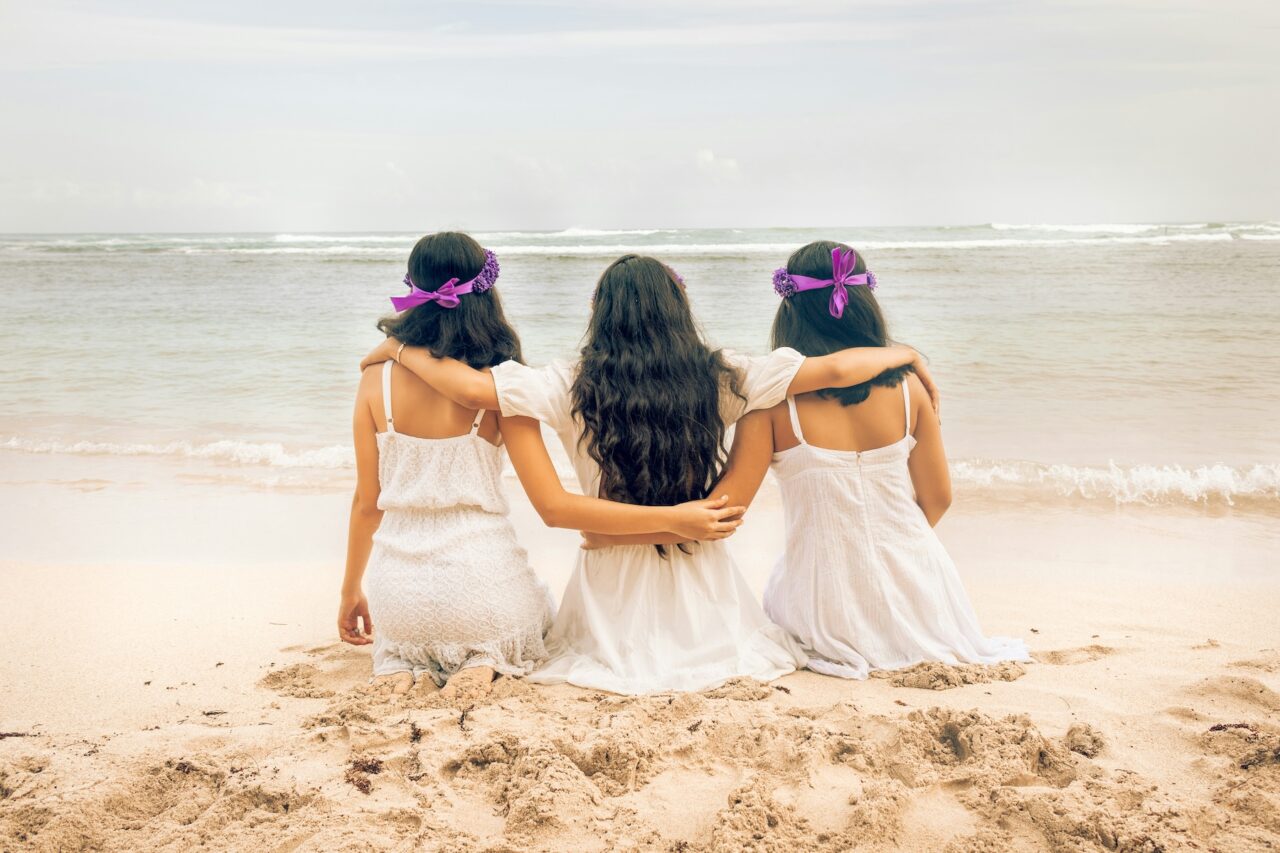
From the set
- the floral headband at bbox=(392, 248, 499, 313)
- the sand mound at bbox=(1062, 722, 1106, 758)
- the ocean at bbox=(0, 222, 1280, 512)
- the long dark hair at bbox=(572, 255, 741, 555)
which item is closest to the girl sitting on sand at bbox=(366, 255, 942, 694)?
the long dark hair at bbox=(572, 255, 741, 555)

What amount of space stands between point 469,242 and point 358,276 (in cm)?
1442

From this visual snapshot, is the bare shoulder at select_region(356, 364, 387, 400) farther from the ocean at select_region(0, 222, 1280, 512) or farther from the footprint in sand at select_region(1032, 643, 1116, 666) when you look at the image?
the ocean at select_region(0, 222, 1280, 512)

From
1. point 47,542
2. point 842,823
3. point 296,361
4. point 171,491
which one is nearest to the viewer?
point 842,823

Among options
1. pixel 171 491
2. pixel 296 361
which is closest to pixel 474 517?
pixel 171 491

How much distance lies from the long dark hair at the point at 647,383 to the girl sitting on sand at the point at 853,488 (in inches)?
7.1

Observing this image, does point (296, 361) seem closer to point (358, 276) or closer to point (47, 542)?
point (47, 542)

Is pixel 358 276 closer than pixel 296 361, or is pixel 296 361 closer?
pixel 296 361

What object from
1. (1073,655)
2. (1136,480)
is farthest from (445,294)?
(1136,480)

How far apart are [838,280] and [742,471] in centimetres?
62

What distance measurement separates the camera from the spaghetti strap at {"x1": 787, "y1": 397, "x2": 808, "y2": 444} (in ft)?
8.73

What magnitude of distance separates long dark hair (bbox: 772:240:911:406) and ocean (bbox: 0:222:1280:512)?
266 centimetres

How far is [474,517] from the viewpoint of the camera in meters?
2.71

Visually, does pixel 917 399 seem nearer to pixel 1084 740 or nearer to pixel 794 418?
pixel 794 418

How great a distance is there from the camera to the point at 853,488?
2746mm
